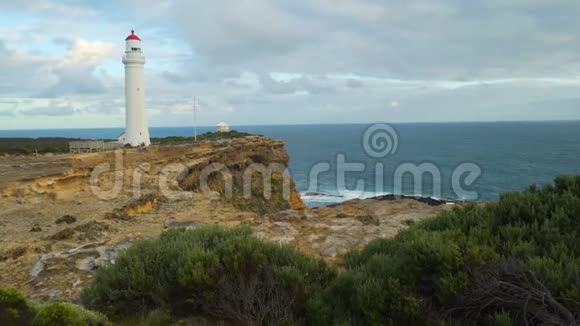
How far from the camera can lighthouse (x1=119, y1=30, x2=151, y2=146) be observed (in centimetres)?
3017

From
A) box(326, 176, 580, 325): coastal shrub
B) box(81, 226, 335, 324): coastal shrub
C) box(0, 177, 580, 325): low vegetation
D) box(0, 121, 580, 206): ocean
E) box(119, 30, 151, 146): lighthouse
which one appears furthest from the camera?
box(0, 121, 580, 206): ocean

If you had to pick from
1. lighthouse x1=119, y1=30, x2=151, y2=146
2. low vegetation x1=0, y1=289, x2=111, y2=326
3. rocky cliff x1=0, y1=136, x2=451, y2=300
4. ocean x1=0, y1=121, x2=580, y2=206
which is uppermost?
lighthouse x1=119, y1=30, x2=151, y2=146

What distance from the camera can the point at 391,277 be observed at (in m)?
4.49

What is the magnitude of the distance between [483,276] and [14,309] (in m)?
4.80

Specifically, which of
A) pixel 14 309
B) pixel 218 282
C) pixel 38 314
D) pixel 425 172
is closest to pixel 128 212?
pixel 218 282

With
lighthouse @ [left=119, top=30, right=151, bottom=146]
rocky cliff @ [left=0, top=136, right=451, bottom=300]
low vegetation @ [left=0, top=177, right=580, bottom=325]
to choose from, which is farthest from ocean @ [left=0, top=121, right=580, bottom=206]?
low vegetation @ [left=0, top=177, right=580, bottom=325]

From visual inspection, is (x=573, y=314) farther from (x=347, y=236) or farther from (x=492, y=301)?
(x=347, y=236)

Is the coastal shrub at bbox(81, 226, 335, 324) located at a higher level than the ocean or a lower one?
higher

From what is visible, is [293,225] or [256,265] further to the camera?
[293,225]

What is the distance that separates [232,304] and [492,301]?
9.40 ft

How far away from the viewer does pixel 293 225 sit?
11.2m

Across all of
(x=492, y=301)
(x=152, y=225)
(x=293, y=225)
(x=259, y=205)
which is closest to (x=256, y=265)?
(x=492, y=301)

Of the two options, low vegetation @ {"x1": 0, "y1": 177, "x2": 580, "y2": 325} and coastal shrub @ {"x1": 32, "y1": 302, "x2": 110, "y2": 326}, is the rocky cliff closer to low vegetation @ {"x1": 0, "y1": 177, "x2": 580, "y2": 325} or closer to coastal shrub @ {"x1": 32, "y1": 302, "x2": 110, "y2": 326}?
low vegetation @ {"x1": 0, "y1": 177, "x2": 580, "y2": 325}

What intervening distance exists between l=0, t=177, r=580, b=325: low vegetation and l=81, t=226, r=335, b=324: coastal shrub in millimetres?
14
